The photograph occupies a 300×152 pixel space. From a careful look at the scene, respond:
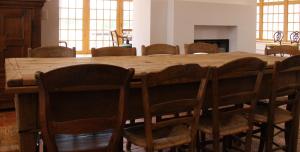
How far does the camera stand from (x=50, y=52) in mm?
3078

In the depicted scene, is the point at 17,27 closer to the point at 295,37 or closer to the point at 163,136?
the point at 163,136

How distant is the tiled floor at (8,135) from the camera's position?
3.20 meters

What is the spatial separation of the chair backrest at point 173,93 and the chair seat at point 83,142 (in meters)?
0.28

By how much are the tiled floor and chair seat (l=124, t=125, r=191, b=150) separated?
0.97m

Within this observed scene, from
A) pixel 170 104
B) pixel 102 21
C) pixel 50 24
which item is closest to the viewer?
pixel 170 104

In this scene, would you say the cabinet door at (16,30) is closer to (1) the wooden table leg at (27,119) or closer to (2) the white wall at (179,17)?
(2) the white wall at (179,17)

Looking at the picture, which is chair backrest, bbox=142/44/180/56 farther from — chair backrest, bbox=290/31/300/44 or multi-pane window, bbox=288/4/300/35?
multi-pane window, bbox=288/4/300/35

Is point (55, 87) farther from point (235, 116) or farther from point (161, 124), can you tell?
point (235, 116)

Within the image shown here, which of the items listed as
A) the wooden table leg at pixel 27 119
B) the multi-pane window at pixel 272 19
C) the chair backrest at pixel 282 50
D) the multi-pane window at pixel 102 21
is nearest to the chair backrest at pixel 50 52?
the wooden table leg at pixel 27 119

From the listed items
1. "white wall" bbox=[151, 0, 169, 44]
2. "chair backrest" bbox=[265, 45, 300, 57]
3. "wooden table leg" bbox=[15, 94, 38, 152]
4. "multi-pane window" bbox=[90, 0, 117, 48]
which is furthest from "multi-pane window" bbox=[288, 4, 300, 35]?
"wooden table leg" bbox=[15, 94, 38, 152]

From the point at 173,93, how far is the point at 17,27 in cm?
291

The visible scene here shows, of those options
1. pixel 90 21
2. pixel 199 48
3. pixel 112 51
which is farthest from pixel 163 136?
pixel 90 21

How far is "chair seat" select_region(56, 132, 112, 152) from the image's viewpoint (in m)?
1.89

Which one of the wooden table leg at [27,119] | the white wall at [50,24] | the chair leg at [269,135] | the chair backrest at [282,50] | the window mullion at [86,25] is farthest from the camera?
the window mullion at [86,25]
